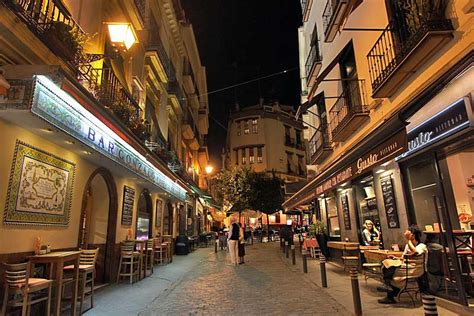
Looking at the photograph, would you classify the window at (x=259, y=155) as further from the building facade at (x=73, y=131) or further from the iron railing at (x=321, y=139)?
the building facade at (x=73, y=131)

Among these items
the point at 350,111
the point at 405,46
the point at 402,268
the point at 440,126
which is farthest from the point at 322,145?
the point at 402,268

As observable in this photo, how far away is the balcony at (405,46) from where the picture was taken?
5.93m

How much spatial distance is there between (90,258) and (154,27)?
1285cm

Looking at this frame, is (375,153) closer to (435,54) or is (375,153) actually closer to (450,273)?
(435,54)

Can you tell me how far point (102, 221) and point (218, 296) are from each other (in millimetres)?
4565

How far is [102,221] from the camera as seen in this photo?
980cm

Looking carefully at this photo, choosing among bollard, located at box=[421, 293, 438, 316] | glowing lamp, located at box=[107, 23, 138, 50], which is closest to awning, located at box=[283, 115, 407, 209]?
bollard, located at box=[421, 293, 438, 316]

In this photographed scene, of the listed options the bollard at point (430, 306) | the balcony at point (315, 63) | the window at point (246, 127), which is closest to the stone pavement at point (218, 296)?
the bollard at point (430, 306)

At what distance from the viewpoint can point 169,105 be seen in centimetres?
1930

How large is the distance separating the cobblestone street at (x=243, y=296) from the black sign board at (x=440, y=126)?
3935 millimetres

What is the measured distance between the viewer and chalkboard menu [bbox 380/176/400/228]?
857 centimetres

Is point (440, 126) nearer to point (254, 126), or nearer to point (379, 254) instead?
point (379, 254)

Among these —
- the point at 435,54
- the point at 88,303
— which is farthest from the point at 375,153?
the point at 88,303

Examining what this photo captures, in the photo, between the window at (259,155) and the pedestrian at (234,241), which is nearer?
the pedestrian at (234,241)
